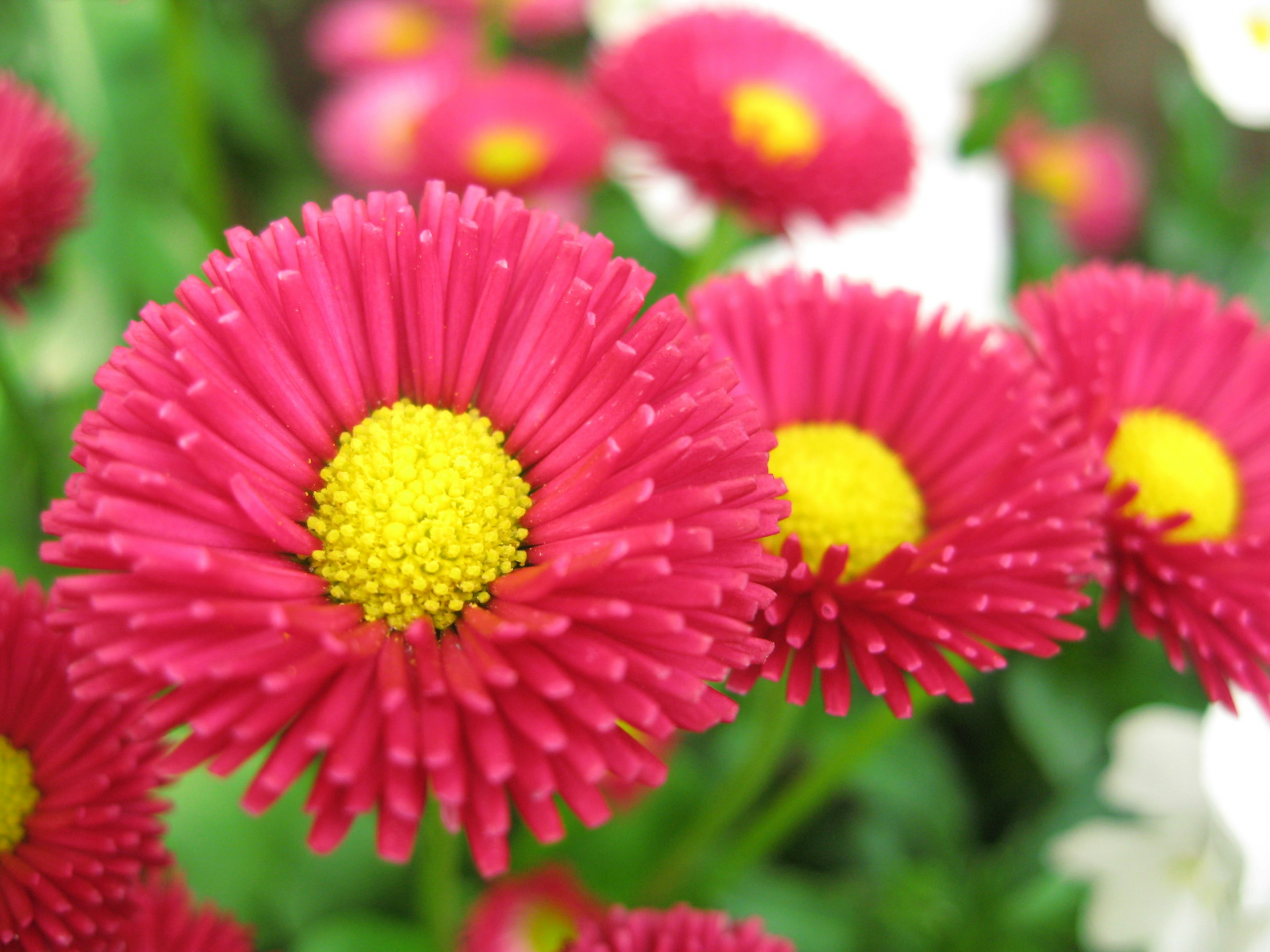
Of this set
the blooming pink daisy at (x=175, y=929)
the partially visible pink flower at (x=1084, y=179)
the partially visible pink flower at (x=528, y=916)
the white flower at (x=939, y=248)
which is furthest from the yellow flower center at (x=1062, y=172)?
the blooming pink daisy at (x=175, y=929)

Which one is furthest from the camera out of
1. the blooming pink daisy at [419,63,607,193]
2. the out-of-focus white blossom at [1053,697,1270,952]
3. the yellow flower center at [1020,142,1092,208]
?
the yellow flower center at [1020,142,1092,208]

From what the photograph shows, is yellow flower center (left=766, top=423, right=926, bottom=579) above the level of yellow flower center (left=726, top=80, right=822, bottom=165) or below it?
below

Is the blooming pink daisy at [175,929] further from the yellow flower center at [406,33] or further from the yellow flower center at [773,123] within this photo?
the yellow flower center at [406,33]

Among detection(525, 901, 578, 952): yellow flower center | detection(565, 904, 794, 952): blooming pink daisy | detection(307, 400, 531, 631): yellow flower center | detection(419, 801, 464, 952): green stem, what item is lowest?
detection(525, 901, 578, 952): yellow flower center

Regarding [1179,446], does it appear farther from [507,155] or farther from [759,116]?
[507,155]

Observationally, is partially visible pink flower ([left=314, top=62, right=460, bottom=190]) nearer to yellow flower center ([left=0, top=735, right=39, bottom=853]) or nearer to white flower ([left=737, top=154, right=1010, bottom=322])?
white flower ([left=737, top=154, right=1010, bottom=322])

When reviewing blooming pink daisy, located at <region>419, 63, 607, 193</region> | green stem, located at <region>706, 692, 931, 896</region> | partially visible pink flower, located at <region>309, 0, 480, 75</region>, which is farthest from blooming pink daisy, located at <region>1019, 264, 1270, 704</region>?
partially visible pink flower, located at <region>309, 0, 480, 75</region>
